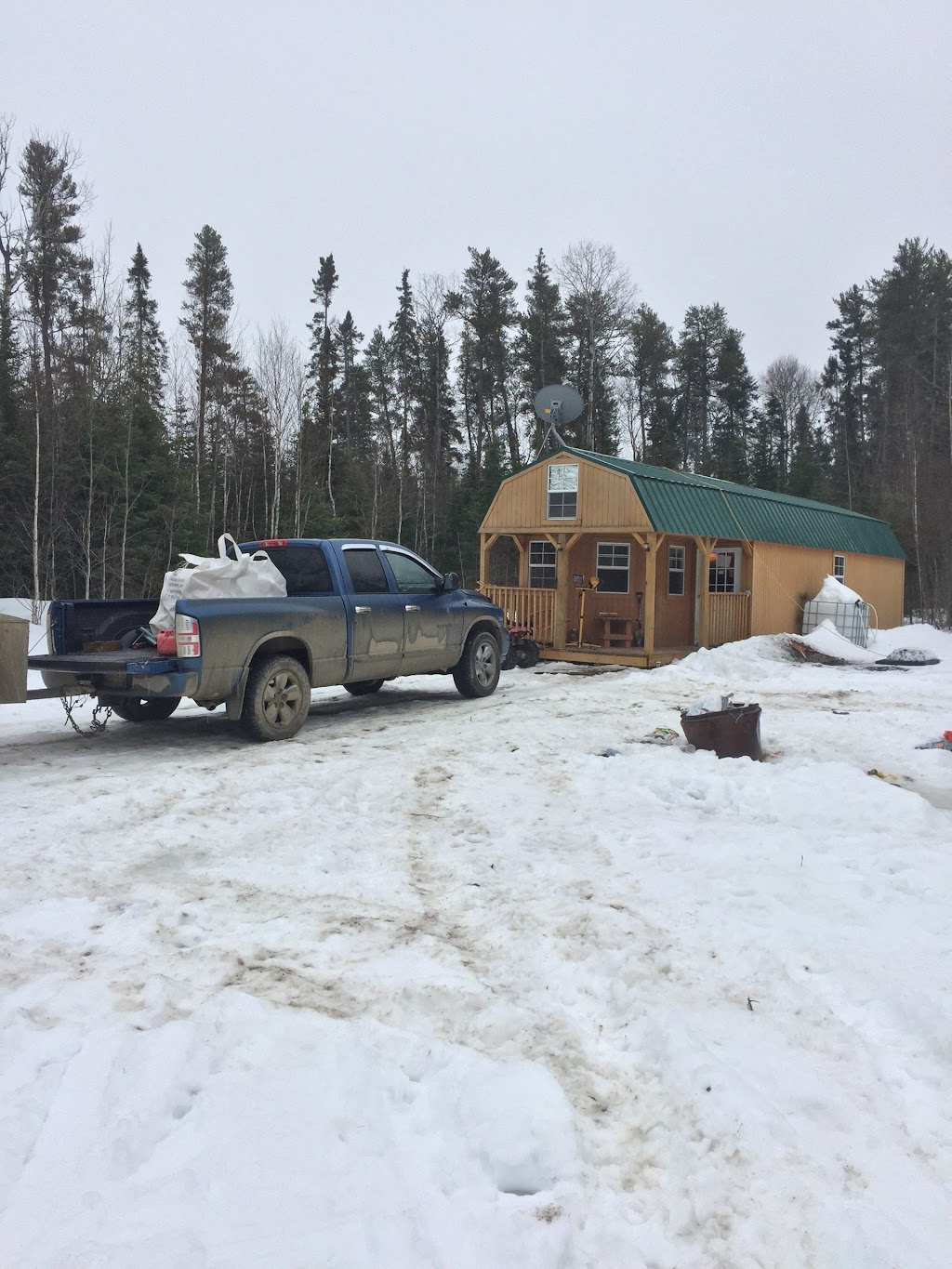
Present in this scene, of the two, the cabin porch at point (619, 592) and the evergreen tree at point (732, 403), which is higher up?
the evergreen tree at point (732, 403)

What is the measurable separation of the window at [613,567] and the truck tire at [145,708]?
12.4 m

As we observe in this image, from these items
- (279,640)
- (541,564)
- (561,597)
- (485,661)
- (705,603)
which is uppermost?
(541,564)

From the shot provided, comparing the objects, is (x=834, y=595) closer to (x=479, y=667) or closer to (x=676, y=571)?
(x=676, y=571)

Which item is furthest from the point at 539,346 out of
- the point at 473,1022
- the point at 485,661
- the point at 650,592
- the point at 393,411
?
the point at 473,1022

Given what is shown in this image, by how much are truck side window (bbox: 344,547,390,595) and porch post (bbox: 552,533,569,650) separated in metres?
9.36

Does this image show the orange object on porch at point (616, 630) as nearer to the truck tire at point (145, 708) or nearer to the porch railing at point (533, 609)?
the porch railing at point (533, 609)

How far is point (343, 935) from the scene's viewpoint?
3.96 meters

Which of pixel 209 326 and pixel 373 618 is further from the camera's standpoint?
pixel 209 326

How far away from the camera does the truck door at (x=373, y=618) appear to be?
9039 millimetres

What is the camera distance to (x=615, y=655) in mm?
17266

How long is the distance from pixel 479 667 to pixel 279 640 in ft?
11.8

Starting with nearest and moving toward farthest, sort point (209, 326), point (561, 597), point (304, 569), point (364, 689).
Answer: point (304, 569) < point (364, 689) < point (561, 597) < point (209, 326)

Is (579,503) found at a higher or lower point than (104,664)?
higher

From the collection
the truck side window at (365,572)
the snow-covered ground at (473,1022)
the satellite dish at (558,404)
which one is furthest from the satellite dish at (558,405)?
the snow-covered ground at (473,1022)
